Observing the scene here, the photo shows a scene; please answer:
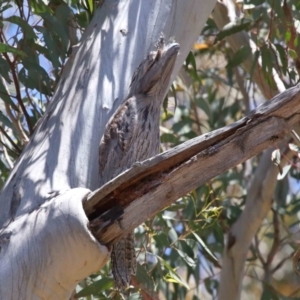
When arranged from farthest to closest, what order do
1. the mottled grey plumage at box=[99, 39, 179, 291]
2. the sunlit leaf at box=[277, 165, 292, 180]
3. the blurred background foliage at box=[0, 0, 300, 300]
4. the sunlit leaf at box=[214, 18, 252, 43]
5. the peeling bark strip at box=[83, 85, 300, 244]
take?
the sunlit leaf at box=[214, 18, 252, 43] → the sunlit leaf at box=[277, 165, 292, 180] → the blurred background foliage at box=[0, 0, 300, 300] → the mottled grey plumage at box=[99, 39, 179, 291] → the peeling bark strip at box=[83, 85, 300, 244]

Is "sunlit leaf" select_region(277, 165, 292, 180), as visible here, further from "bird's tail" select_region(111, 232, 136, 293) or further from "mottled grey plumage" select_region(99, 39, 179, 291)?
"bird's tail" select_region(111, 232, 136, 293)

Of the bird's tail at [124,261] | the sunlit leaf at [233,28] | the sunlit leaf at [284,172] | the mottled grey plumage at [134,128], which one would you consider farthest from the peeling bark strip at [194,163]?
the sunlit leaf at [233,28]

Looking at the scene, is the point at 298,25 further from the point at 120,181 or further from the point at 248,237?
the point at 120,181

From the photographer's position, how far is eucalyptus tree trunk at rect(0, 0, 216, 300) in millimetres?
1422

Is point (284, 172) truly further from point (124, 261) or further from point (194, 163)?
point (194, 163)

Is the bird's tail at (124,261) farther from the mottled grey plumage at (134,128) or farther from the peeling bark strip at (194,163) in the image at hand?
the peeling bark strip at (194,163)

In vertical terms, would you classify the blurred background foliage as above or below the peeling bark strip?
above

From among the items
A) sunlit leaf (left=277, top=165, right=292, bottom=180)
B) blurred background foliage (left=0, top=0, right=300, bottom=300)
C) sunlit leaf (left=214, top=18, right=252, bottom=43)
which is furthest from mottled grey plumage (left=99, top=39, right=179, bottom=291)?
sunlit leaf (left=214, top=18, right=252, bottom=43)

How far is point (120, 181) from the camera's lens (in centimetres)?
140

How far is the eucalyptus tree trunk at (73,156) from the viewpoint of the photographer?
4.66 ft

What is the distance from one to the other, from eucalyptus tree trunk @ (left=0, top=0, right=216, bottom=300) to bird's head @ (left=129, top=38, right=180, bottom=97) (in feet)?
0.09

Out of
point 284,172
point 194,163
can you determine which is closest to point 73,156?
point 194,163

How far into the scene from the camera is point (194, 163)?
1404mm

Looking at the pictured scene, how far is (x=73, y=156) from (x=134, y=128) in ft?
1.37
